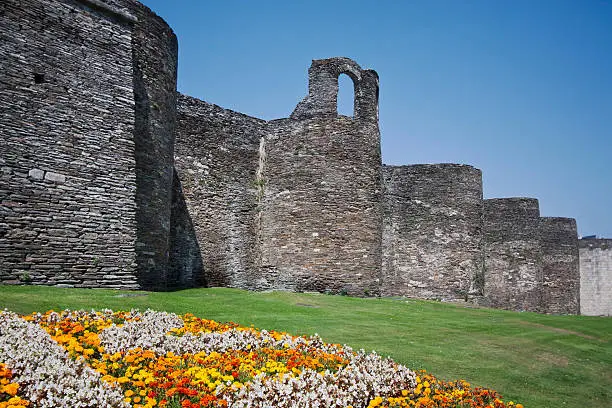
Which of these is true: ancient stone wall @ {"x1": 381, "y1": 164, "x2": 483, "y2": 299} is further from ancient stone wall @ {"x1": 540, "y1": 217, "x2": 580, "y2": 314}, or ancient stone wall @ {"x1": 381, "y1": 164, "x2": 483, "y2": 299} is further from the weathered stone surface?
ancient stone wall @ {"x1": 540, "y1": 217, "x2": 580, "y2": 314}

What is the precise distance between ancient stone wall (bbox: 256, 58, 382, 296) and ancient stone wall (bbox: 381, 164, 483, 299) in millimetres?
4382

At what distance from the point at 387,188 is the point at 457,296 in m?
6.59

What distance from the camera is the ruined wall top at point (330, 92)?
915 inches

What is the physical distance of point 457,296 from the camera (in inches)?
1030

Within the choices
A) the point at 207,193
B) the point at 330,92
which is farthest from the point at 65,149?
the point at 330,92

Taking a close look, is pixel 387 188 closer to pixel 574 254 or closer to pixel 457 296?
pixel 457 296

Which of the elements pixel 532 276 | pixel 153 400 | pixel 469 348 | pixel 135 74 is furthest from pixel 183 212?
pixel 532 276

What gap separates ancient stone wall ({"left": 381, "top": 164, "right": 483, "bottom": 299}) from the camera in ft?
86.5

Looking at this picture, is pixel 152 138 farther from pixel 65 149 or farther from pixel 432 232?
pixel 432 232

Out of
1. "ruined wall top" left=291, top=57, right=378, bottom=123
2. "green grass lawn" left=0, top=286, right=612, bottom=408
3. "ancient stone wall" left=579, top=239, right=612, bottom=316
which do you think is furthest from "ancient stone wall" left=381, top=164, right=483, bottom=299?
"ancient stone wall" left=579, top=239, right=612, bottom=316

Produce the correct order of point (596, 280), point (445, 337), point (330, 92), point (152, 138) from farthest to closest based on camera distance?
point (596, 280) → point (330, 92) → point (152, 138) → point (445, 337)

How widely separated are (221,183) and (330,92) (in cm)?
642

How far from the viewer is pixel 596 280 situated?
39.1 m

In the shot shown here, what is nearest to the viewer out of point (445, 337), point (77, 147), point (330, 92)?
point (445, 337)
